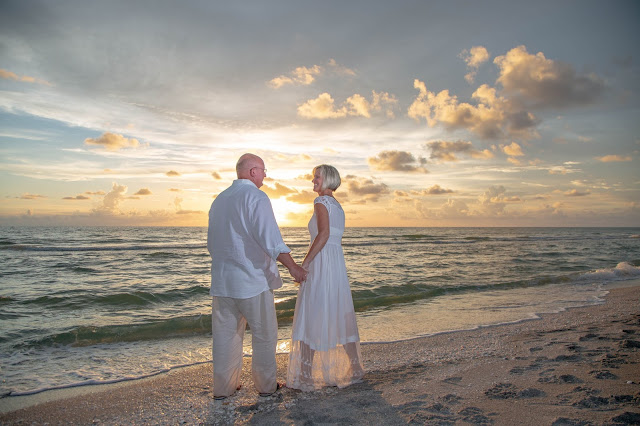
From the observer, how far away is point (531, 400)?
3.44 metres

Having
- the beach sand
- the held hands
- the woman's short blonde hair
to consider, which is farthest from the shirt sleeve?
the beach sand

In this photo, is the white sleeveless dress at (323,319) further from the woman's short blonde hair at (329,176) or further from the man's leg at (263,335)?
the man's leg at (263,335)

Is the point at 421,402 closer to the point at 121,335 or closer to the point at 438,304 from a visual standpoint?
the point at 121,335

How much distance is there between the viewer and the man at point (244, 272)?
3.64 m

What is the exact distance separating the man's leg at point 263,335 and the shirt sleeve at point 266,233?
0.53 metres

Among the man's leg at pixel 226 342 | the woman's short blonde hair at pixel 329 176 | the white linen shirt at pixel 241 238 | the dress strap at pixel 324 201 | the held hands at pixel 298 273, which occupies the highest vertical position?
the woman's short blonde hair at pixel 329 176

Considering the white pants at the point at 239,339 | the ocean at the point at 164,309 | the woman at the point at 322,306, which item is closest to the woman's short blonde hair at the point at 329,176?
the woman at the point at 322,306

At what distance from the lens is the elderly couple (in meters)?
3.69

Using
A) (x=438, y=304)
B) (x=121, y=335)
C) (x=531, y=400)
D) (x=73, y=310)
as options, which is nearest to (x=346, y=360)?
(x=531, y=400)

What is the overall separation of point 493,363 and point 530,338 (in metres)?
1.67

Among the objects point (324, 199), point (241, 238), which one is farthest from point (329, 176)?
point (241, 238)

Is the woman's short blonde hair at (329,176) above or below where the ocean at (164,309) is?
above

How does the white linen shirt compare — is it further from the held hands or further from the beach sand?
the beach sand

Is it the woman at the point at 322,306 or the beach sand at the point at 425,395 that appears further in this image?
the woman at the point at 322,306
